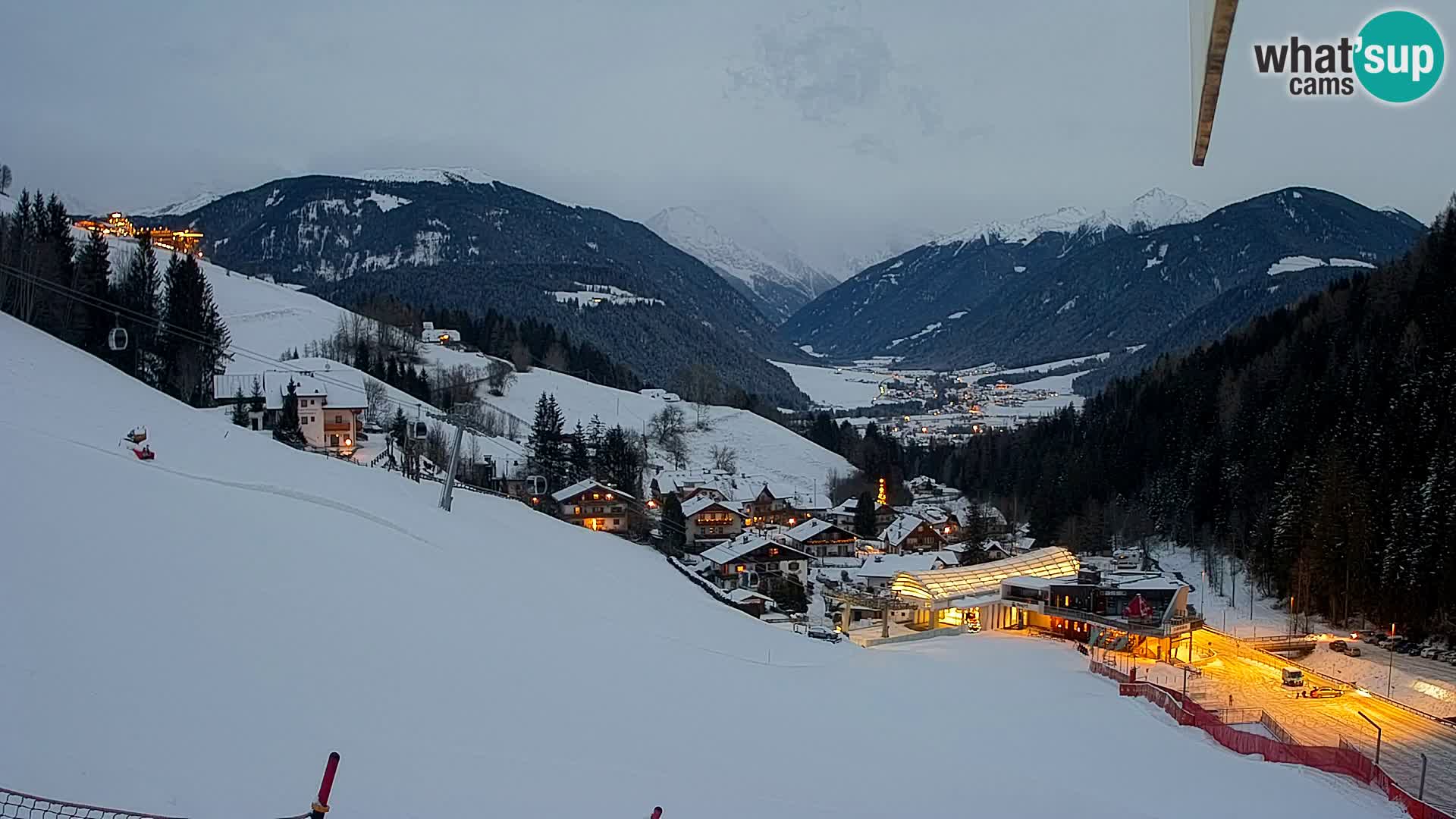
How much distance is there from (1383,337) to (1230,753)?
1442 inches

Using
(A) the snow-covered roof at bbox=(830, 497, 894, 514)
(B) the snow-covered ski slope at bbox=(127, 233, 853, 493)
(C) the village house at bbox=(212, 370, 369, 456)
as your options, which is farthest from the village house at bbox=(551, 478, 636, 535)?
(B) the snow-covered ski slope at bbox=(127, 233, 853, 493)

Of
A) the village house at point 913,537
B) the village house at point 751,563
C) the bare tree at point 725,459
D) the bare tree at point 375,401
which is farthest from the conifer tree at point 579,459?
the village house at point 913,537

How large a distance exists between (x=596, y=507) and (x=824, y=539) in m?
13.1

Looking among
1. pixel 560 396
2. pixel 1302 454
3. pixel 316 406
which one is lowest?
pixel 316 406

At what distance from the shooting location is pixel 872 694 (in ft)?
50.0

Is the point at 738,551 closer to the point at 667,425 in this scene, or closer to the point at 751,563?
the point at 751,563

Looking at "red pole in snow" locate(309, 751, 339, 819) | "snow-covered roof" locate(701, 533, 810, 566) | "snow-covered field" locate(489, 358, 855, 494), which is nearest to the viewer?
"red pole in snow" locate(309, 751, 339, 819)

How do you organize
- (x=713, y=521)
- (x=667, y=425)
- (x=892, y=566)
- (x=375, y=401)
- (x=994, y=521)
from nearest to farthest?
1. (x=892, y=566)
2. (x=713, y=521)
3. (x=375, y=401)
4. (x=994, y=521)
5. (x=667, y=425)

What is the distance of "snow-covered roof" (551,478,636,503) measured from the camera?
4494 cm

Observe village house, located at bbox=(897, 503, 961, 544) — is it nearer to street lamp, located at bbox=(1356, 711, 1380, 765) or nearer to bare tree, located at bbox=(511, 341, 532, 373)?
street lamp, located at bbox=(1356, 711, 1380, 765)

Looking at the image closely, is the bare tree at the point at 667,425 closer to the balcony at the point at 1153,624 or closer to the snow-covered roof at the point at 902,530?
the snow-covered roof at the point at 902,530

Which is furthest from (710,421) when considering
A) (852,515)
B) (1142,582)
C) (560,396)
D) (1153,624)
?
(1153,624)

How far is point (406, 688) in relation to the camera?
8.40m

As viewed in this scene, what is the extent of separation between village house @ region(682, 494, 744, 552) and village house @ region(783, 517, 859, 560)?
3.02m
